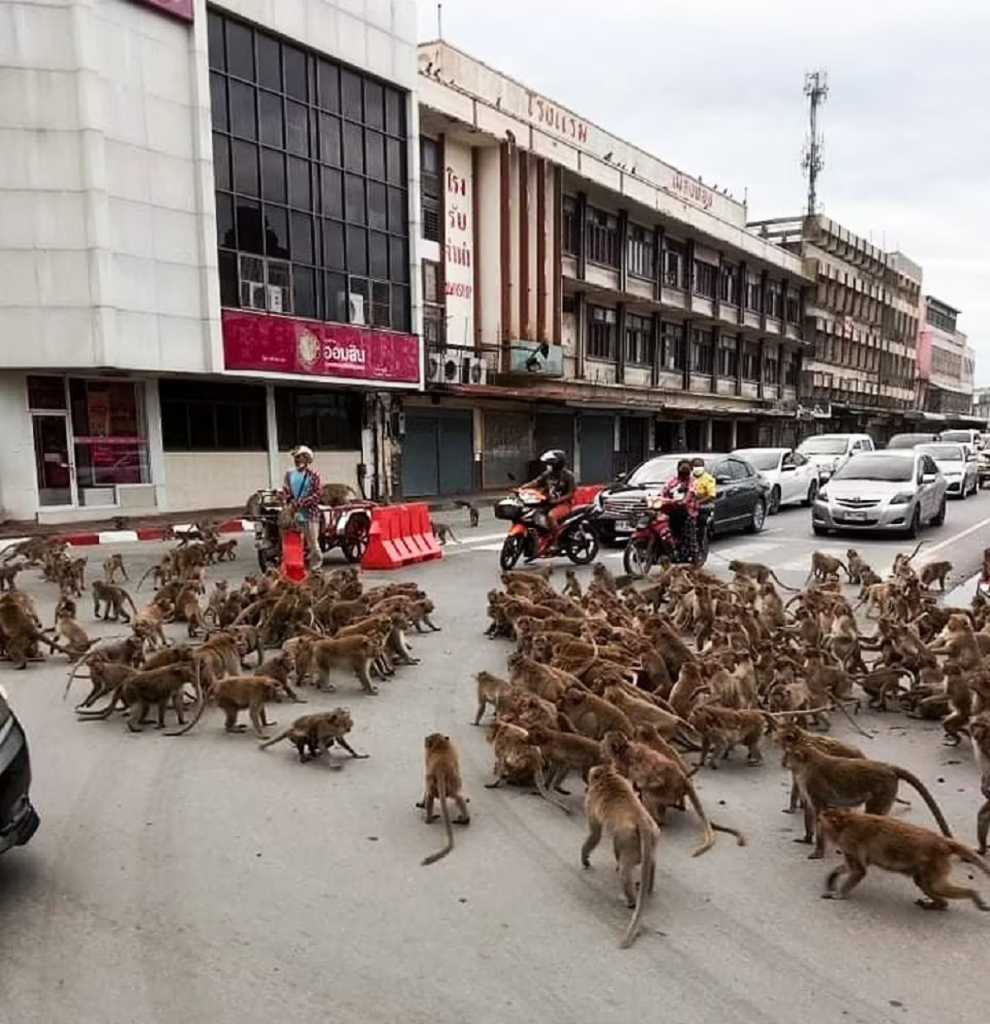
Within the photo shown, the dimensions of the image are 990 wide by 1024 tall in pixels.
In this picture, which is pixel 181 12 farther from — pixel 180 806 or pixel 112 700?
pixel 180 806

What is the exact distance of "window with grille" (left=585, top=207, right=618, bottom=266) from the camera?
122 ft

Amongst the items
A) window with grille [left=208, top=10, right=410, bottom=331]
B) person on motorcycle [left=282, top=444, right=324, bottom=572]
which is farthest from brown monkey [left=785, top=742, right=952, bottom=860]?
window with grille [left=208, top=10, right=410, bottom=331]

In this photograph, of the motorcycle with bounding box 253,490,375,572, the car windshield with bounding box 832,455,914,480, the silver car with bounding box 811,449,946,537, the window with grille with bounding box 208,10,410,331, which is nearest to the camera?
the motorcycle with bounding box 253,490,375,572

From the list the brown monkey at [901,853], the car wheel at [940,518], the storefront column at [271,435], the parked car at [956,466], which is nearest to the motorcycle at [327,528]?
the brown monkey at [901,853]

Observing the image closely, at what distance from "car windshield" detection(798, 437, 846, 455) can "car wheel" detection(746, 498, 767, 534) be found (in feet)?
35.1

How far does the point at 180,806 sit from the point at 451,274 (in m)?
26.9

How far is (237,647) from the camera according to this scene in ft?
23.4

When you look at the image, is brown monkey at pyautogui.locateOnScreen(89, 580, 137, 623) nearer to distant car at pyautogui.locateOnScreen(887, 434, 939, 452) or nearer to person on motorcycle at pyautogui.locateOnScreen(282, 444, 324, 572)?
person on motorcycle at pyautogui.locateOnScreen(282, 444, 324, 572)

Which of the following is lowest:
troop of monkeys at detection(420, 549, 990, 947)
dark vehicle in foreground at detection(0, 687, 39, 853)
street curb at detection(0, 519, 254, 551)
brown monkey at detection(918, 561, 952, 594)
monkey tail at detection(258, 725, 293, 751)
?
street curb at detection(0, 519, 254, 551)

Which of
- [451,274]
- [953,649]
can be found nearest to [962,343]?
[451,274]

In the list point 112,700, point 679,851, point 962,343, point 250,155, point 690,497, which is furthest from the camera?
point 962,343

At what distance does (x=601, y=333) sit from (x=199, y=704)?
3497 centimetres

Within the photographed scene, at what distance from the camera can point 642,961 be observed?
3.53 metres

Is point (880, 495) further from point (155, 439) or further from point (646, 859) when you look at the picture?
point (155, 439)
